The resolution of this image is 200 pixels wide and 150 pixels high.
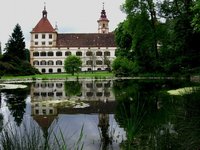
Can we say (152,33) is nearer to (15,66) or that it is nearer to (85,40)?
(15,66)

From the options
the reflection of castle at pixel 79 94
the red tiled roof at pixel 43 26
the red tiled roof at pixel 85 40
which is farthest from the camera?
the red tiled roof at pixel 43 26

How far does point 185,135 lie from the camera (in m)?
5.36

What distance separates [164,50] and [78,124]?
95.3ft

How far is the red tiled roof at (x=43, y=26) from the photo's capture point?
8086 cm

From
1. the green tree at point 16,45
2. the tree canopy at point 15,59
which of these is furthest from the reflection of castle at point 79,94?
the green tree at point 16,45

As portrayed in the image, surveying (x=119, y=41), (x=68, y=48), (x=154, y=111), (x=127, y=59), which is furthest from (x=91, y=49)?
(x=154, y=111)

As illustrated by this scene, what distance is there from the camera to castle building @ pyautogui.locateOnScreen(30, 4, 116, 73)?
78.9 m

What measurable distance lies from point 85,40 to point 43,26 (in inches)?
353

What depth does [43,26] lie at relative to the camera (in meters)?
81.6

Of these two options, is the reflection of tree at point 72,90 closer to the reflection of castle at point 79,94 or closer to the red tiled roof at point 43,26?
the reflection of castle at point 79,94

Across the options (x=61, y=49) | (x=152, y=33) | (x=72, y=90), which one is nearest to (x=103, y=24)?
(x=61, y=49)

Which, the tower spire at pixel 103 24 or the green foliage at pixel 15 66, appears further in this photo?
the tower spire at pixel 103 24

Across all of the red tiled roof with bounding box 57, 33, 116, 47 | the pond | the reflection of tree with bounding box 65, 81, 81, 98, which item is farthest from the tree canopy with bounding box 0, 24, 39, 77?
the pond

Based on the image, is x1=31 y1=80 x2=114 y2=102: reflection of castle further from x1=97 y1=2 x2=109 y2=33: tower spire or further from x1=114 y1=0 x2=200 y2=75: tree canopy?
x1=97 y1=2 x2=109 y2=33: tower spire
